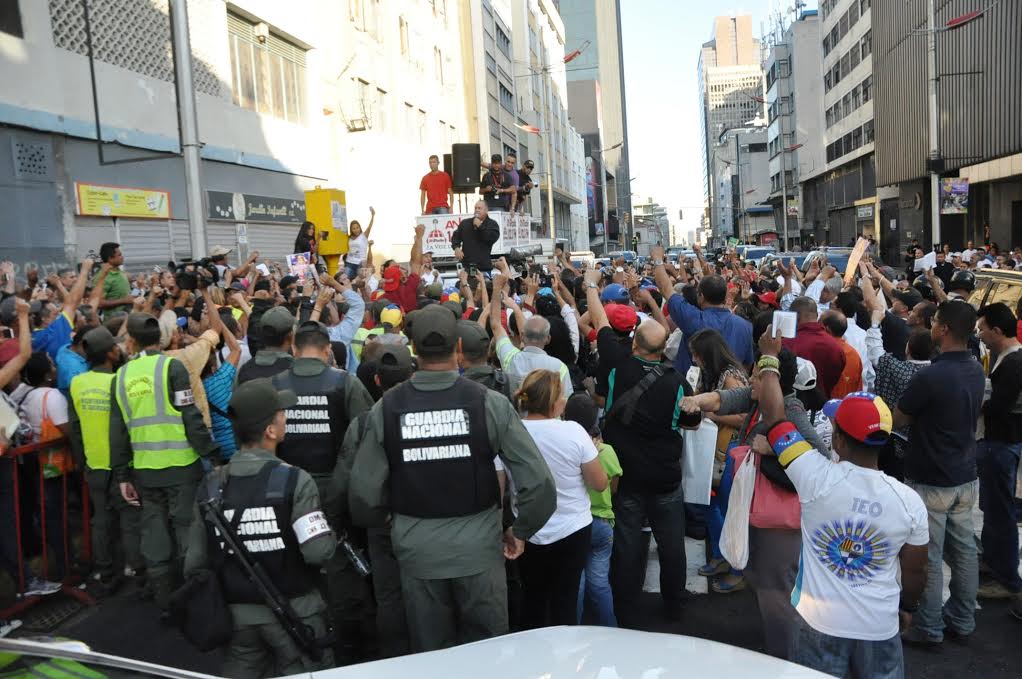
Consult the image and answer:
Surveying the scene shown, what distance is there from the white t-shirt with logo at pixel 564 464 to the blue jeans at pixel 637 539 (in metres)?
0.83

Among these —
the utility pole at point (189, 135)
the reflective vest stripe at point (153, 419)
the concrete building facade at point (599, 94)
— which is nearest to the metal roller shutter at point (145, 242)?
the utility pole at point (189, 135)

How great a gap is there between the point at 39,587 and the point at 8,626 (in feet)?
1.30

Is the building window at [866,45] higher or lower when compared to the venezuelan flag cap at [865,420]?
higher

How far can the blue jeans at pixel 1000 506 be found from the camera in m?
5.36

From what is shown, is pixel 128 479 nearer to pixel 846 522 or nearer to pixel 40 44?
pixel 846 522

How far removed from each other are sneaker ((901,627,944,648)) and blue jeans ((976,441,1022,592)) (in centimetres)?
101

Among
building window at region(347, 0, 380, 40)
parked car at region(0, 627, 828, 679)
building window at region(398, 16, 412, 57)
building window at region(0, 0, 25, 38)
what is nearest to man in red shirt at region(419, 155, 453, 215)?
building window at region(0, 0, 25, 38)

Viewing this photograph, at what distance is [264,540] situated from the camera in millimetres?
3475

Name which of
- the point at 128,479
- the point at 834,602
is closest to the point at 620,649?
the point at 834,602

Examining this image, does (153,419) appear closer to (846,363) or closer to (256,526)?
(256,526)

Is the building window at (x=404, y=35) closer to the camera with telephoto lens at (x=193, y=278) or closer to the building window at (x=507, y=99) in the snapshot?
the building window at (x=507, y=99)

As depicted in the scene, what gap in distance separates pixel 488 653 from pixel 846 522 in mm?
1496

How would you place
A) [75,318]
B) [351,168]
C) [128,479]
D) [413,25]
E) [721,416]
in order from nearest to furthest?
[721,416]
[128,479]
[75,318]
[351,168]
[413,25]

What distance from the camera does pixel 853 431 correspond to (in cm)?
327
